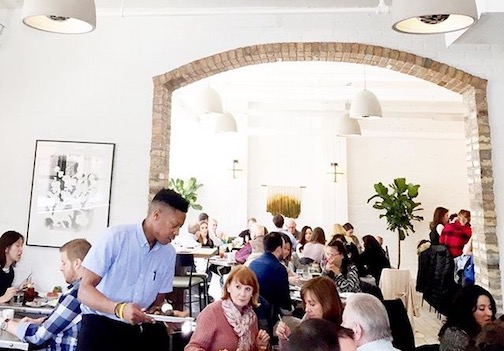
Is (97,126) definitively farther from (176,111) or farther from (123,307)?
(176,111)

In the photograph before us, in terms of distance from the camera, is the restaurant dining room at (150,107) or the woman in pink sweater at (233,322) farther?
the restaurant dining room at (150,107)

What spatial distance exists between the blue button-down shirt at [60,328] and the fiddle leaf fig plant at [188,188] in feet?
23.0

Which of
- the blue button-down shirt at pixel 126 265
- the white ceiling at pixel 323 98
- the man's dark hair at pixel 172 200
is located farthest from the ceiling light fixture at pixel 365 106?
the blue button-down shirt at pixel 126 265

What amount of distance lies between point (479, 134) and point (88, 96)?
13.6ft

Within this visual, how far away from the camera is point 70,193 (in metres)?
4.43

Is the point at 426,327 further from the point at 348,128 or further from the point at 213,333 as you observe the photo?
the point at 213,333

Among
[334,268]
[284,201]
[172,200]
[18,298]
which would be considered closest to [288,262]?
[334,268]

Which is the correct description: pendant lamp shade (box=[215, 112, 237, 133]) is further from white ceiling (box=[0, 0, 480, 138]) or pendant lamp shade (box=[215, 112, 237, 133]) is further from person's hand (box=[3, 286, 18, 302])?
person's hand (box=[3, 286, 18, 302])

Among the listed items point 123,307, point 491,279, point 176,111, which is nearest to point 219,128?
point 176,111

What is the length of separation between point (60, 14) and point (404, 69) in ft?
11.8

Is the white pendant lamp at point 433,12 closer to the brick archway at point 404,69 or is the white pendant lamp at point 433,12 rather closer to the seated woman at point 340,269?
the brick archway at point 404,69

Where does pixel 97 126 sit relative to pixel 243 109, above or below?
below

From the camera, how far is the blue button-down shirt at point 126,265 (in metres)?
2.18

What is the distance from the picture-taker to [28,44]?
470cm
